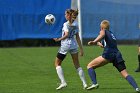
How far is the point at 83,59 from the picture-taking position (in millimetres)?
21500

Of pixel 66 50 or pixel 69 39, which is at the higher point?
pixel 69 39

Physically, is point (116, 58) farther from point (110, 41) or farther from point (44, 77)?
point (44, 77)

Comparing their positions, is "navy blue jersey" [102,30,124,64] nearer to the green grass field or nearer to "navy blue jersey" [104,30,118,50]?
"navy blue jersey" [104,30,118,50]

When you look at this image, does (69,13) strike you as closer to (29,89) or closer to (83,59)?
(29,89)

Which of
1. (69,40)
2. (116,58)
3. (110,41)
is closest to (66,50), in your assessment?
(69,40)

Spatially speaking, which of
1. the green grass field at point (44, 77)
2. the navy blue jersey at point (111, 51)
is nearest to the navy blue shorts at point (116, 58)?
the navy blue jersey at point (111, 51)

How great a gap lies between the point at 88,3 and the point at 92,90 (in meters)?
19.4

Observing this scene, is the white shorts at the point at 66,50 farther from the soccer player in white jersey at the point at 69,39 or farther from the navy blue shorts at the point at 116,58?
the navy blue shorts at the point at 116,58

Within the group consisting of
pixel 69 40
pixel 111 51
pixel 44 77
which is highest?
pixel 69 40

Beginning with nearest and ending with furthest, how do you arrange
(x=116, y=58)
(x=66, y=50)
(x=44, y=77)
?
(x=116, y=58), (x=66, y=50), (x=44, y=77)

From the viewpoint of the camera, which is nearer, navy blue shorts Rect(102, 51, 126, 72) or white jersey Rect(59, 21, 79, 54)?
navy blue shorts Rect(102, 51, 126, 72)

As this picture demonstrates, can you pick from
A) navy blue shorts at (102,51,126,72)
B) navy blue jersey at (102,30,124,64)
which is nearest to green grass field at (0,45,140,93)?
navy blue shorts at (102,51,126,72)

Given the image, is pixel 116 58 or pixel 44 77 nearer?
pixel 116 58

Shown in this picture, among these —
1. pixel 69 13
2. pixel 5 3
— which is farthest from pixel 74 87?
pixel 5 3
